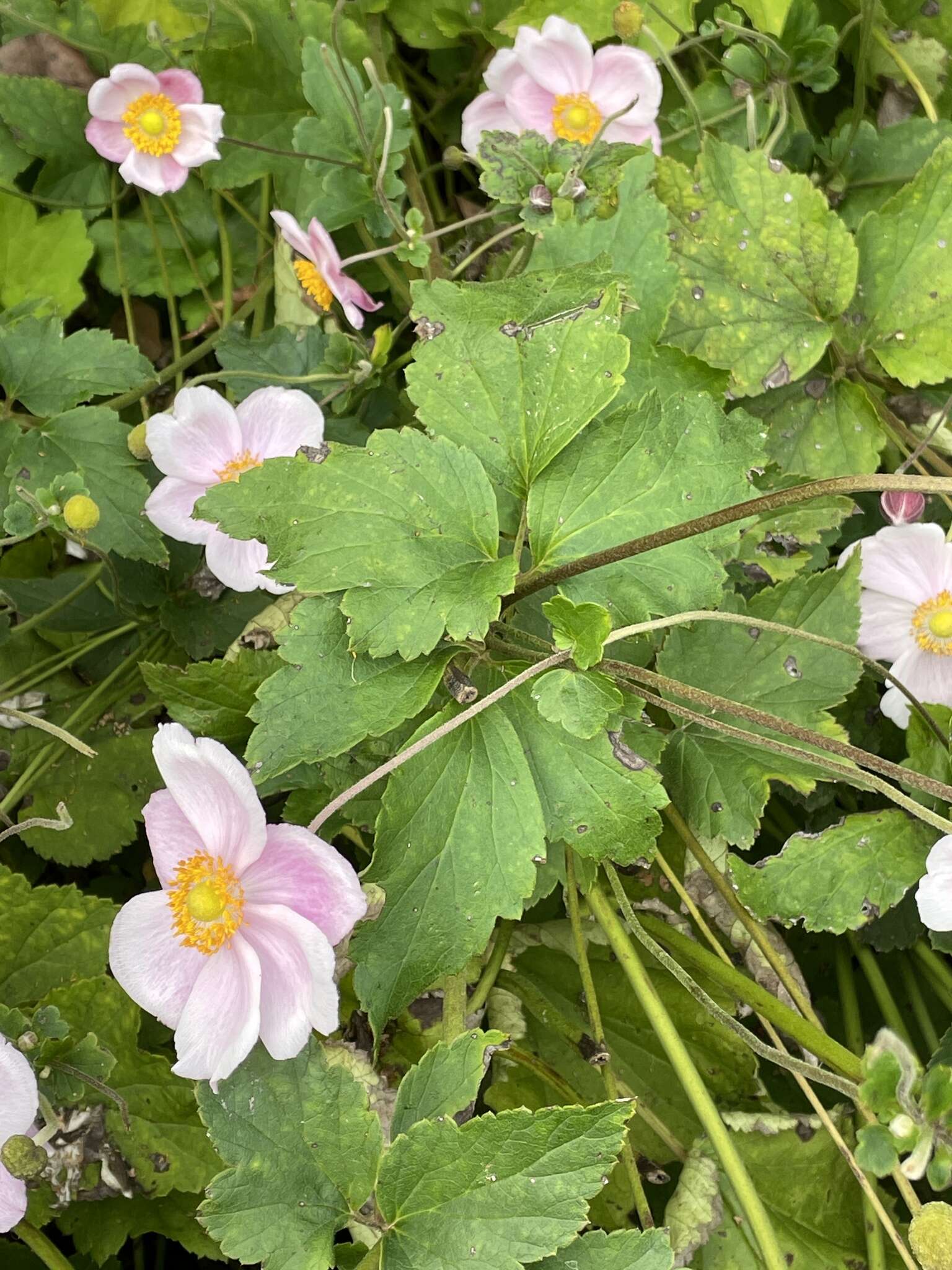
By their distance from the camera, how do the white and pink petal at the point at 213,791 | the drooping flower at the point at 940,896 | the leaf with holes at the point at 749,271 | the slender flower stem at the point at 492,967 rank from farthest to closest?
the leaf with holes at the point at 749,271, the slender flower stem at the point at 492,967, the drooping flower at the point at 940,896, the white and pink petal at the point at 213,791

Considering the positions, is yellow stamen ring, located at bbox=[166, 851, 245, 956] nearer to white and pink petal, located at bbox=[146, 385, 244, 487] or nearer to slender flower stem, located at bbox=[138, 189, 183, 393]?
white and pink petal, located at bbox=[146, 385, 244, 487]

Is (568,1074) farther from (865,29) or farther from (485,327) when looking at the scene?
(865,29)

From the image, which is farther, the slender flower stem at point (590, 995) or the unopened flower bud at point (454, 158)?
the unopened flower bud at point (454, 158)

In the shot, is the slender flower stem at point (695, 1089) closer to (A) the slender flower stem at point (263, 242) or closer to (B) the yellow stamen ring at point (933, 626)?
(B) the yellow stamen ring at point (933, 626)

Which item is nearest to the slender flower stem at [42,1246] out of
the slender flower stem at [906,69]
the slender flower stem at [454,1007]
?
the slender flower stem at [454,1007]

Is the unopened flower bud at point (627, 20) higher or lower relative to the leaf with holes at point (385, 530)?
higher

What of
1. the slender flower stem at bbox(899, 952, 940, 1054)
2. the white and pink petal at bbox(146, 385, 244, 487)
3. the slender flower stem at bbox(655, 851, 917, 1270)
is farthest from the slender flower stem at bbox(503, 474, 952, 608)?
the slender flower stem at bbox(899, 952, 940, 1054)

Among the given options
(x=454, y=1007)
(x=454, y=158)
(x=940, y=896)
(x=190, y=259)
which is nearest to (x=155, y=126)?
(x=190, y=259)
